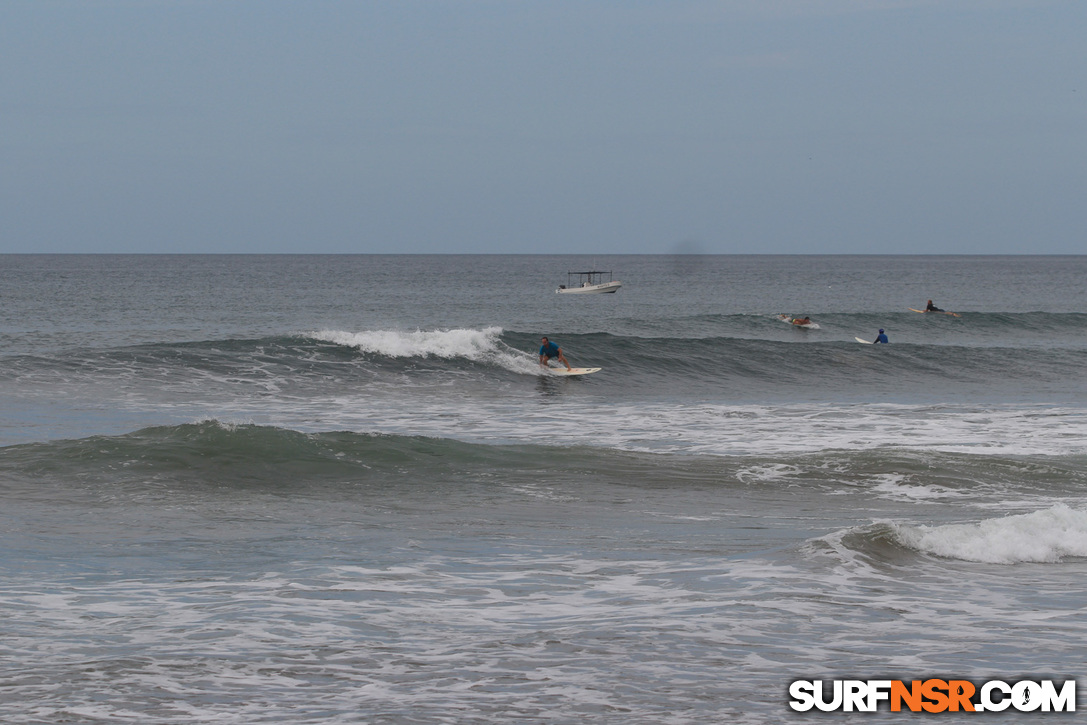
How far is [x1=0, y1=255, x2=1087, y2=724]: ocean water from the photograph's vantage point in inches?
276

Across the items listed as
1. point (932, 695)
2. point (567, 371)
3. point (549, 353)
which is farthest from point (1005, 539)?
point (549, 353)

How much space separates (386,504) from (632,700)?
798cm

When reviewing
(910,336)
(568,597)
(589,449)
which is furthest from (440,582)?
(910,336)

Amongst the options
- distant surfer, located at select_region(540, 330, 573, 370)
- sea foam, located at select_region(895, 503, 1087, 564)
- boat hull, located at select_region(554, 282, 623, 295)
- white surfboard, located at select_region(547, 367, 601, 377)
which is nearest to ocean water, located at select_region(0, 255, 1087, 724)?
sea foam, located at select_region(895, 503, 1087, 564)

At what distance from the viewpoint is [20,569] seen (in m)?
9.84

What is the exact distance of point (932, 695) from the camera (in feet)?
21.9

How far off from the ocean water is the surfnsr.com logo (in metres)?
0.13

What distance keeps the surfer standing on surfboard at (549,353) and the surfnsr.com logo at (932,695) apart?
24.4 meters

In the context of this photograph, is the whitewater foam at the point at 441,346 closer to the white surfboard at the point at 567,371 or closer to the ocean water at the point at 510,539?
the white surfboard at the point at 567,371

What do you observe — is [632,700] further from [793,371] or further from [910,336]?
[910,336]

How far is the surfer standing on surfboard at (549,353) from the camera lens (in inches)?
1241

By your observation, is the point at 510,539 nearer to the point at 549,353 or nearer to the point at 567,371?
the point at 567,371

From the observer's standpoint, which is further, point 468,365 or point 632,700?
point 468,365

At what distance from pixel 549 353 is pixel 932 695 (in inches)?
1006
